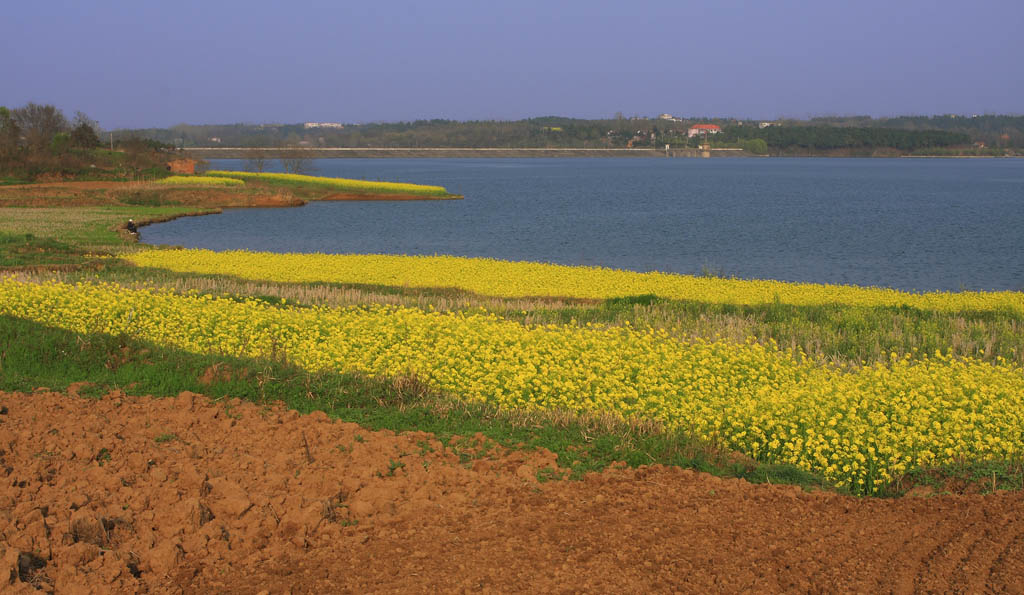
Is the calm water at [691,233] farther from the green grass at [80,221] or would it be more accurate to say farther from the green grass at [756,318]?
the green grass at [756,318]

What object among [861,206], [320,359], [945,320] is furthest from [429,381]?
[861,206]

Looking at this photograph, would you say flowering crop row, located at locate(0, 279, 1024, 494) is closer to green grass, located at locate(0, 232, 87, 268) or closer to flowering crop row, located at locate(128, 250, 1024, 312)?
flowering crop row, located at locate(128, 250, 1024, 312)

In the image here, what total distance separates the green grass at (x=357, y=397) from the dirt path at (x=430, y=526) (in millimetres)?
528

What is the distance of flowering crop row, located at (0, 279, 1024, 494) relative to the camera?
9328 millimetres

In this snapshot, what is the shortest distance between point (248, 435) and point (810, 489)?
→ 582 centimetres

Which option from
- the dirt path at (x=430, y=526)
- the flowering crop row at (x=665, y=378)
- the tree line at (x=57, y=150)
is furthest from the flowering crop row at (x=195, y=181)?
the dirt path at (x=430, y=526)

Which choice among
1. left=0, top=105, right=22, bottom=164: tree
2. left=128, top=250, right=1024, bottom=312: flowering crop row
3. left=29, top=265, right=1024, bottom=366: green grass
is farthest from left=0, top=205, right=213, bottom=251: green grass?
left=0, top=105, right=22, bottom=164: tree

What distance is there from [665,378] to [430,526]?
4.84 metres

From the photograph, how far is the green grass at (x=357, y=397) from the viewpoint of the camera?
364 inches

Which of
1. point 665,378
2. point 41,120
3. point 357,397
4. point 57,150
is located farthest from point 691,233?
point 41,120

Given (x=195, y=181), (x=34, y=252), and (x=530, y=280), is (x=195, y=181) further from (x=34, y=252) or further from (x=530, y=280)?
(x=530, y=280)

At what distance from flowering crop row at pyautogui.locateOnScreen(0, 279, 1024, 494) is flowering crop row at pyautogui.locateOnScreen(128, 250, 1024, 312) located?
881cm

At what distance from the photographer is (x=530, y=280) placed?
25.7 meters

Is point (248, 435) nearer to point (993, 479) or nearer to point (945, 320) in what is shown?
point (993, 479)
